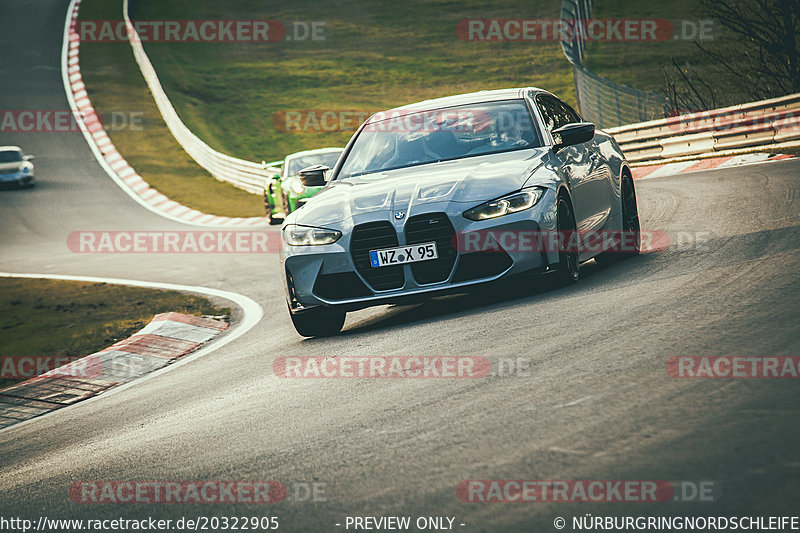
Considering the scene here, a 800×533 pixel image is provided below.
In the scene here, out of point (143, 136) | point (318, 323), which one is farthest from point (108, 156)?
point (318, 323)

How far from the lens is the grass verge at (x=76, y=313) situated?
30.5 ft

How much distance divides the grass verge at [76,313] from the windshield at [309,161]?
6147 mm

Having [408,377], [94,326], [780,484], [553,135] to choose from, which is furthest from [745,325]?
[94,326]

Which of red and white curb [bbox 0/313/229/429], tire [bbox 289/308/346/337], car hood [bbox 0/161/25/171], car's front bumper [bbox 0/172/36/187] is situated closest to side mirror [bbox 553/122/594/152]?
tire [bbox 289/308/346/337]

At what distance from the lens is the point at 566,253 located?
6.93 meters

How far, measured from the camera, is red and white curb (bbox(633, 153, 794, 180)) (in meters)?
15.2

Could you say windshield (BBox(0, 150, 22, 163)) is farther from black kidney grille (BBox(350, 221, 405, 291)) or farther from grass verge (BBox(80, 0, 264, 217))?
black kidney grille (BBox(350, 221, 405, 291))

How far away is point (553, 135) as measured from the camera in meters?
7.74

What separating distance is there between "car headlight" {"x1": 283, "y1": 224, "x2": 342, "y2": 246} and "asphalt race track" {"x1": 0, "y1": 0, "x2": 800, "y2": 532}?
75cm

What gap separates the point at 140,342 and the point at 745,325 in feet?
19.1

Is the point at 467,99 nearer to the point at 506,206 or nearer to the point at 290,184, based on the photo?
the point at 506,206

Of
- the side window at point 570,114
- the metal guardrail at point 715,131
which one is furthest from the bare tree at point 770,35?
the side window at point 570,114

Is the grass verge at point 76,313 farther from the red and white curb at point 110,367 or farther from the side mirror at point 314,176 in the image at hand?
the side mirror at point 314,176

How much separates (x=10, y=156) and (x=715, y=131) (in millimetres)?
20319
